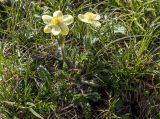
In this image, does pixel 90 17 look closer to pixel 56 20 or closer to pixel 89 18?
pixel 89 18

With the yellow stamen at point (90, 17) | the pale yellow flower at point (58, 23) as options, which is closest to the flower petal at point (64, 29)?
the pale yellow flower at point (58, 23)

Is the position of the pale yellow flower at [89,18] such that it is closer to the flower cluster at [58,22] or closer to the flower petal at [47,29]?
the flower cluster at [58,22]

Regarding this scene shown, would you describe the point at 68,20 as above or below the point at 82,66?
above

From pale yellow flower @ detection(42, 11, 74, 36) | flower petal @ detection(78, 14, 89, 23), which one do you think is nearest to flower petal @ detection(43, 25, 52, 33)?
pale yellow flower @ detection(42, 11, 74, 36)

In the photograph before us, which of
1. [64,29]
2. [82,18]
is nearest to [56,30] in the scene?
[64,29]

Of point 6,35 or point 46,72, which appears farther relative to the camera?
point 6,35

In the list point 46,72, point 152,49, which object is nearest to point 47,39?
point 46,72

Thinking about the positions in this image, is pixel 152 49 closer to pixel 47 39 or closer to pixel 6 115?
pixel 47 39

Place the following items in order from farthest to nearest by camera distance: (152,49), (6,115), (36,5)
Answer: (36,5), (152,49), (6,115)
